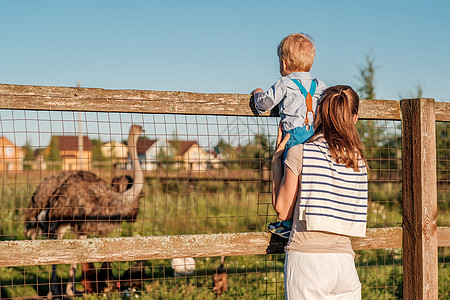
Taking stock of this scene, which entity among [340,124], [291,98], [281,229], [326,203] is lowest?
[281,229]

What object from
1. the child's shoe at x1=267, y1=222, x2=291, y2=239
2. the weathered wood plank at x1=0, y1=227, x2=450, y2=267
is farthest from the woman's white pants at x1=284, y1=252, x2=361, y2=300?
the weathered wood plank at x1=0, y1=227, x2=450, y2=267

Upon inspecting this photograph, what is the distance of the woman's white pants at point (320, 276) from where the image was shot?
2535mm

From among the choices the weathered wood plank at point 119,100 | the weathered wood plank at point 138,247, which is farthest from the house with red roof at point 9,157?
the weathered wood plank at point 138,247

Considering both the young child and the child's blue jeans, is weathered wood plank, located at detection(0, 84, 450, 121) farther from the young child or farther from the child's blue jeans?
the child's blue jeans

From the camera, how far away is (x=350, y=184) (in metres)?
2.63

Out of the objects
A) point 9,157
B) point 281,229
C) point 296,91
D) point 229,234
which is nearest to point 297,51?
point 296,91

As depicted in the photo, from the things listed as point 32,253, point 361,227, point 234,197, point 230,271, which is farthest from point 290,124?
point 234,197

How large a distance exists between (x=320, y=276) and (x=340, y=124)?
78 centimetres

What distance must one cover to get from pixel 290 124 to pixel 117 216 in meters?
4.53

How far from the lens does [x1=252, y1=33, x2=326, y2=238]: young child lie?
283cm

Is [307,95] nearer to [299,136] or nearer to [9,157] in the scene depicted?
[299,136]

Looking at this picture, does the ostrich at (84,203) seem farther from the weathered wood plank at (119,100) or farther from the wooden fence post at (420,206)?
the wooden fence post at (420,206)

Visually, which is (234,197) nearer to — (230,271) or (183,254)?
(230,271)

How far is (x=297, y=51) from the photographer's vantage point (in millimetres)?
2873
